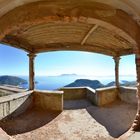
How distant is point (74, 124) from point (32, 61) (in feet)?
14.9

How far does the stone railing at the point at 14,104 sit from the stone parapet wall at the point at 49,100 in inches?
14.9

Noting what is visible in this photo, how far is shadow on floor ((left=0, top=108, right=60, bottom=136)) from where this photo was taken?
19.8 ft

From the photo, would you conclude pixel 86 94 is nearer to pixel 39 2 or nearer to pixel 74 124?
pixel 74 124

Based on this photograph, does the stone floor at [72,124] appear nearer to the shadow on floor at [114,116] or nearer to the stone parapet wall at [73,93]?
the shadow on floor at [114,116]

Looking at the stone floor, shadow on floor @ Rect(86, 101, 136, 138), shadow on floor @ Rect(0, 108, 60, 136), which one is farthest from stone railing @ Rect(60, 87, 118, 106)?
shadow on floor @ Rect(0, 108, 60, 136)

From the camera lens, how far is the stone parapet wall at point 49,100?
8547 millimetres

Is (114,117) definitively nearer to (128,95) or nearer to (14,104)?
(128,95)

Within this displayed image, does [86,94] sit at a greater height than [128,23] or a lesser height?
lesser

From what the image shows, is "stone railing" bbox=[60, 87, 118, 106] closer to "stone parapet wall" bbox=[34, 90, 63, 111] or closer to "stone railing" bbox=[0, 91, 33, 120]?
"stone parapet wall" bbox=[34, 90, 63, 111]

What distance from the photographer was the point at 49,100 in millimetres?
8750

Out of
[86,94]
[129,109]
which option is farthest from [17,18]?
[86,94]

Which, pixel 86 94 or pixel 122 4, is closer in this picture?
pixel 122 4

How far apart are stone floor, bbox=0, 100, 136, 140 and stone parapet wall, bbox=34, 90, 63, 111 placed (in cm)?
42

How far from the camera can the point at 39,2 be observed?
2.99 metres
